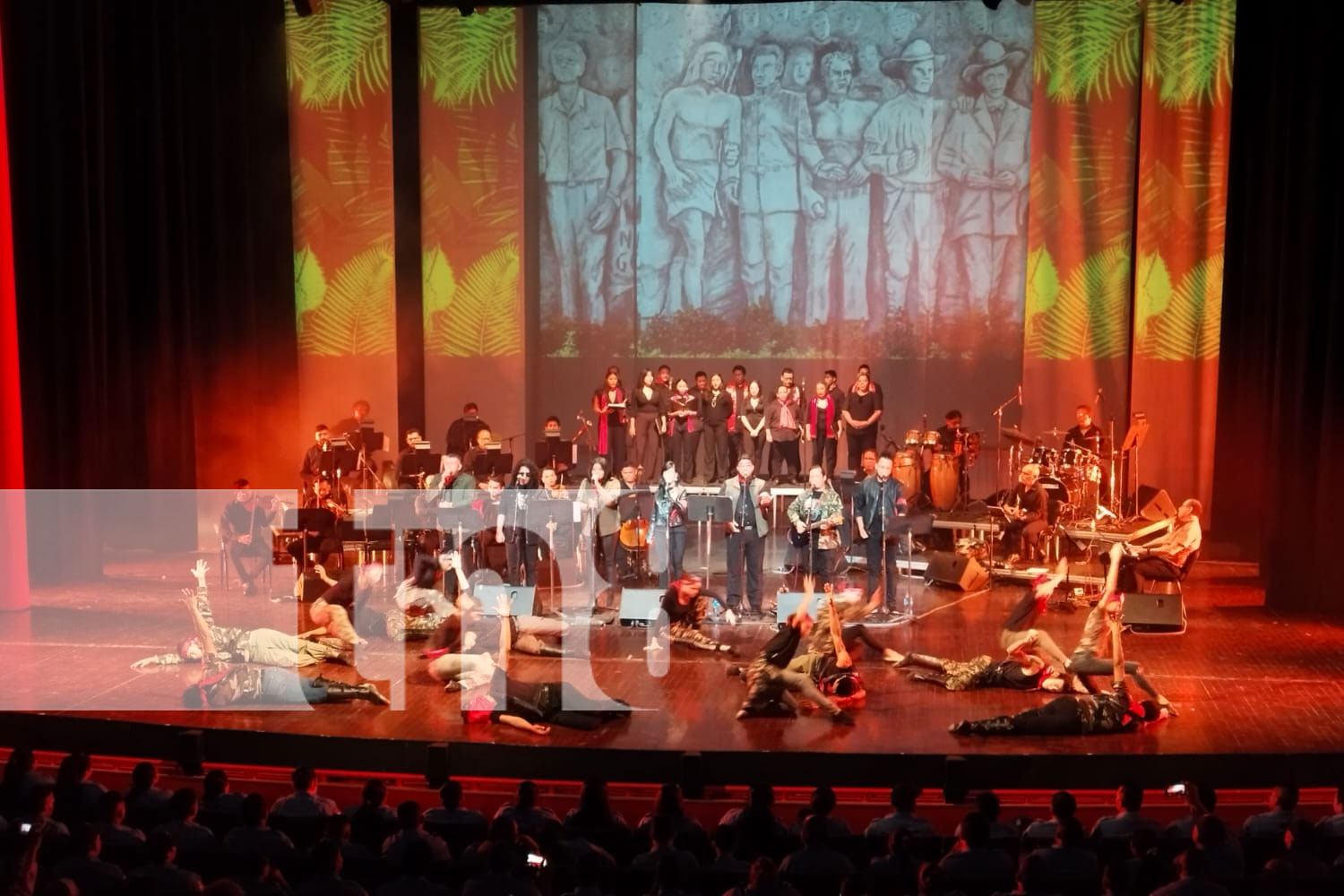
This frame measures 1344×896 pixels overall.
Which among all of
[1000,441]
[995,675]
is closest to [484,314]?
[1000,441]

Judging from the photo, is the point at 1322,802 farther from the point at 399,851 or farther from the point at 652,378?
the point at 652,378

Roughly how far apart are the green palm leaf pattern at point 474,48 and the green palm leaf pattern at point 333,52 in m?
0.77

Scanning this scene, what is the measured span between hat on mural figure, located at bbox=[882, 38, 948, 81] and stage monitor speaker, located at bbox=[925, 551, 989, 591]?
7.40 m

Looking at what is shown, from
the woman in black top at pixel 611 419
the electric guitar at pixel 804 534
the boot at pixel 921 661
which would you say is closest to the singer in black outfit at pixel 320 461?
the woman in black top at pixel 611 419

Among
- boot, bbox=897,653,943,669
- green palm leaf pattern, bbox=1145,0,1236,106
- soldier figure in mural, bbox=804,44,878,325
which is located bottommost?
boot, bbox=897,653,943,669

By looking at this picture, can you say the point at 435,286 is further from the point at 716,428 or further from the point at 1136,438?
the point at 1136,438

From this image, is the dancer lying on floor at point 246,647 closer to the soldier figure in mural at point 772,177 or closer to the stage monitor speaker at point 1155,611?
the stage monitor speaker at point 1155,611

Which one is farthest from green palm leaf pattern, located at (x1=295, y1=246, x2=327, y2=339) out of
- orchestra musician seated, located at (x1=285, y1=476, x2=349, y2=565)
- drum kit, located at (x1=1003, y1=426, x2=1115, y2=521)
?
drum kit, located at (x1=1003, y1=426, x2=1115, y2=521)

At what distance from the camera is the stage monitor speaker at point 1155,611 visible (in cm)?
1333

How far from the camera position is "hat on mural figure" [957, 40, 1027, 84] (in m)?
19.1

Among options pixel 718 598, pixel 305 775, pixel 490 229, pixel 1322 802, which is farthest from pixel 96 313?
pixel 1322 802

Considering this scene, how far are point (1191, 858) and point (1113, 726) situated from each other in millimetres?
4156

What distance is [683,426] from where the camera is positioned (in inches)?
718

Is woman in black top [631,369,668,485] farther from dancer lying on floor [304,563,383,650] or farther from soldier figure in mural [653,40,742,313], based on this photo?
dancer lying on floor [304,563,383,650]
